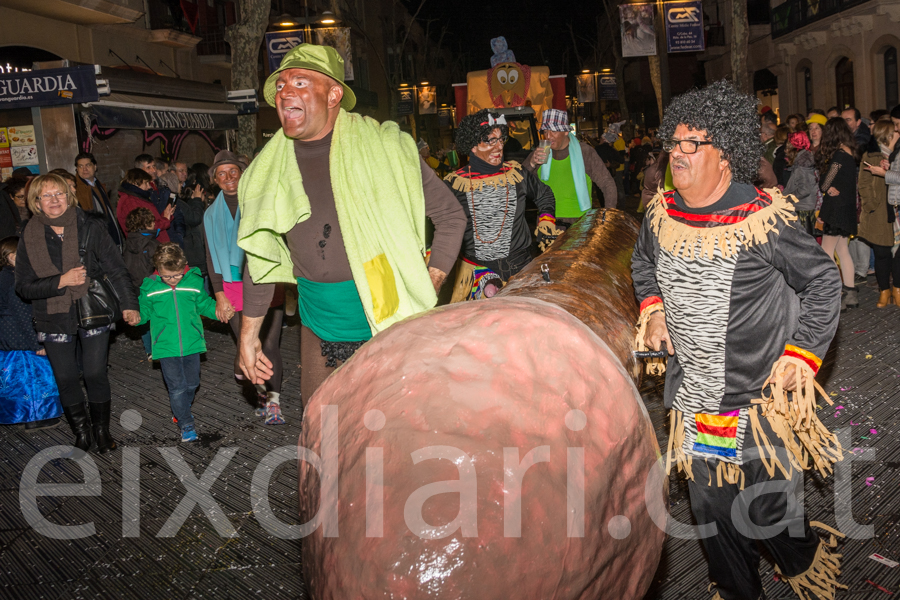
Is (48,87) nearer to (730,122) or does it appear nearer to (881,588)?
(730,122)

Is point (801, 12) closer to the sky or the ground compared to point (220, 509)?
closer to the sky

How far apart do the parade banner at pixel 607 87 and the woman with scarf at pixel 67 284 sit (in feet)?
123

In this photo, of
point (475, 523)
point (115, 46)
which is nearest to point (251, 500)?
point (475, 523)

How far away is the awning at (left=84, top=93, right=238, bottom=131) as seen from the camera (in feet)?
41.4

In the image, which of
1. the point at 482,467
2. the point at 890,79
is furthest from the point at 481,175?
the point at 890,79

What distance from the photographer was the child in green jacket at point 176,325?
506 cm

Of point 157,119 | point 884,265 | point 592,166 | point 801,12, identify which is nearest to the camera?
point 592,166

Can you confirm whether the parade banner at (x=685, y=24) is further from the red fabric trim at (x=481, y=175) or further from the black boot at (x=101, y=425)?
the black boot at (x=101, y=425)

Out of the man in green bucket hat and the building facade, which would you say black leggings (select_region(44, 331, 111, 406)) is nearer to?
the man in green bucket hat

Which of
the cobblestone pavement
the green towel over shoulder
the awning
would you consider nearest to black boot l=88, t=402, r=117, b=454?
the cobblestone pavement

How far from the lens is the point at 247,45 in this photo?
40.9 ft

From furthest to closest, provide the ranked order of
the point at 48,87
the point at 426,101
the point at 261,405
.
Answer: the point at 426,101 → the point at 48,87 → the point at 261,405

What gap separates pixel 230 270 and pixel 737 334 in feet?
12.3

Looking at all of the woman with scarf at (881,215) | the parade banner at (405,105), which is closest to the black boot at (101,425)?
the woman with scarf at (881,215)
